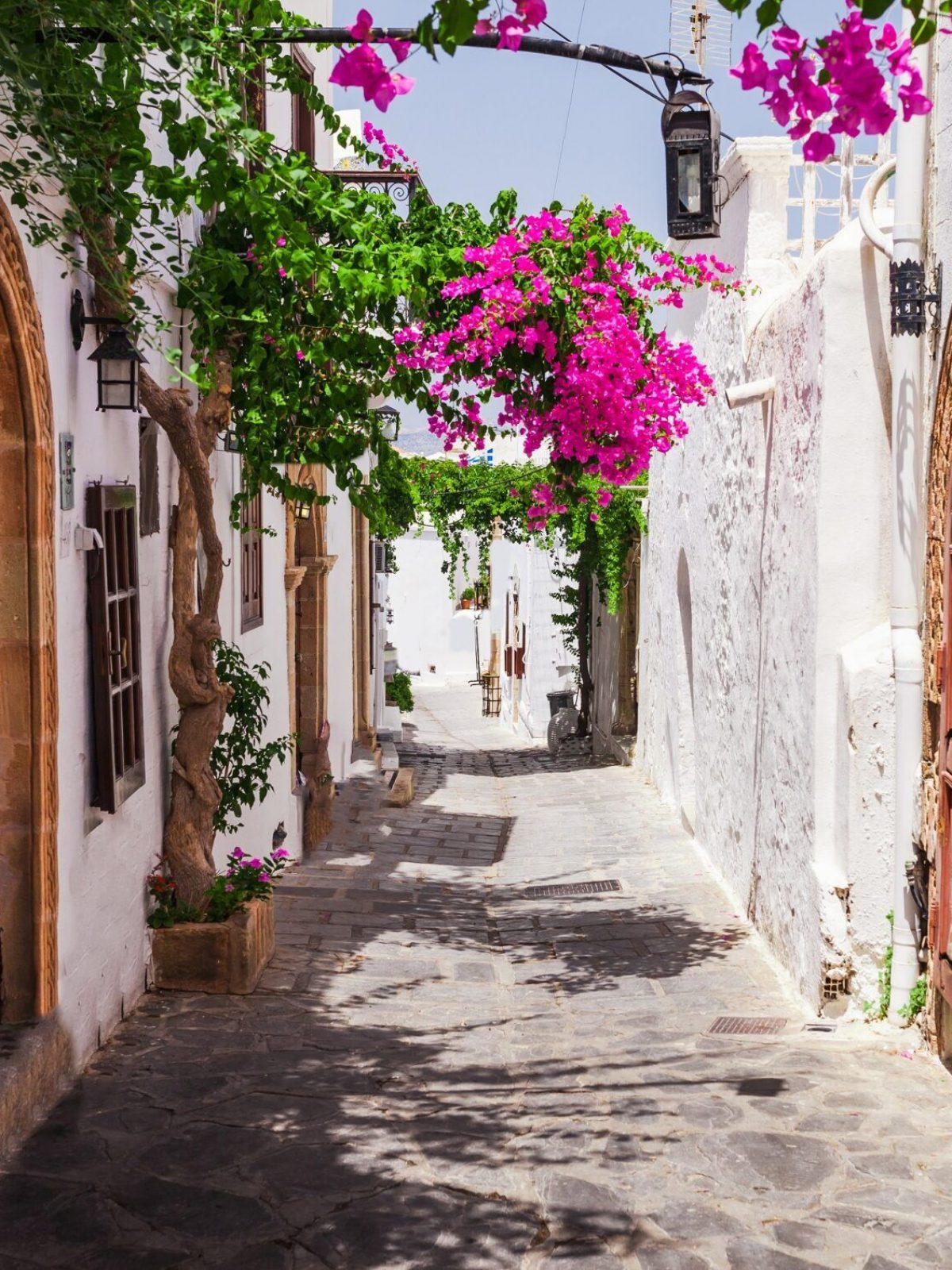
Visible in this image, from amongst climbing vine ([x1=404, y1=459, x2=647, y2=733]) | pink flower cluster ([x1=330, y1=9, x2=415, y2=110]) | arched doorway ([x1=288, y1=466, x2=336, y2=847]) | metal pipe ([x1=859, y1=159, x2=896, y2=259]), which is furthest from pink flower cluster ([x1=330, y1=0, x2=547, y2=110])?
climbing vine ([x1=404, y1=459, x2=647, y2=733])

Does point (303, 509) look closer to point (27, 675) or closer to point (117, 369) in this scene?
point (117, 369)

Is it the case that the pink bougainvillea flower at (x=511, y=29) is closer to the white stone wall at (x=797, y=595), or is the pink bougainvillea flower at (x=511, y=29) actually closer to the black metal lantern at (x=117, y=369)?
the black metal lantern at (x=117, y=369)

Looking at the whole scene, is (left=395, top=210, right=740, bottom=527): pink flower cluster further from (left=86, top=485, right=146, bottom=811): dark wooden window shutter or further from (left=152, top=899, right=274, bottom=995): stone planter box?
(left=152, top=899, right=274, bottom=995): stone planter box

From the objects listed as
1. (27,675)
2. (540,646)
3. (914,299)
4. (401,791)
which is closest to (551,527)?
(540,646)

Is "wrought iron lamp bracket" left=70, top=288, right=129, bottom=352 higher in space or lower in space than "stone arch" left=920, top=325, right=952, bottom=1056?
higher

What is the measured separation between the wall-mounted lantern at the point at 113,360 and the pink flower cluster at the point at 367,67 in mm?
3191

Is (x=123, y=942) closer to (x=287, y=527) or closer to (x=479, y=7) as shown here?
(x=479, y=7)

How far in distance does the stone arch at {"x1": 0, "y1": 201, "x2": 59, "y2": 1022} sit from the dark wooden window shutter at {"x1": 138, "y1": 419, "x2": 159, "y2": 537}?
1564 millimetres

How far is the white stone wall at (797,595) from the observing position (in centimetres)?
649

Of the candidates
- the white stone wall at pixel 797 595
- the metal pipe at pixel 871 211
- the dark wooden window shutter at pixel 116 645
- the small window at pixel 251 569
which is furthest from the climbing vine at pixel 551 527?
the dark wooden window shutter at pixel 116 645

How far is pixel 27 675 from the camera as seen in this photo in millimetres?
4984

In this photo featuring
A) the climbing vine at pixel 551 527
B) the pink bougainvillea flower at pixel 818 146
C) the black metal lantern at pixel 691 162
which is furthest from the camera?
the climbing vine at pixel 551 527

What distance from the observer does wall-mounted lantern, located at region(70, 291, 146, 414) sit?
5559mm

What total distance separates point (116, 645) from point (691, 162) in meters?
3.72
